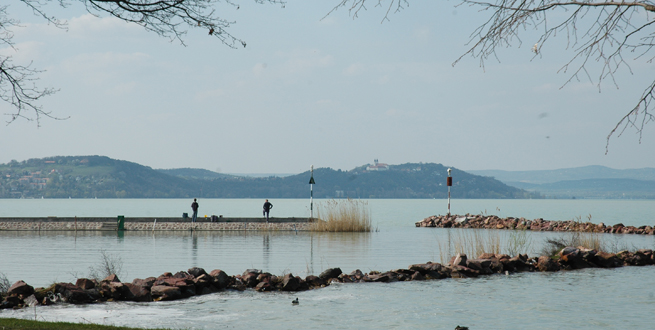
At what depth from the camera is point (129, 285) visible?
1109 centimetres

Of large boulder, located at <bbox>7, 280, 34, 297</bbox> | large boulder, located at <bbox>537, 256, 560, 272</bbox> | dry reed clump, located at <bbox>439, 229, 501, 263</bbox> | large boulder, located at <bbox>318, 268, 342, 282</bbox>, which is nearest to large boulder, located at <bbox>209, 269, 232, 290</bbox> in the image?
large boulder, located at <bbox>318, 268, 342, 282</bbox>

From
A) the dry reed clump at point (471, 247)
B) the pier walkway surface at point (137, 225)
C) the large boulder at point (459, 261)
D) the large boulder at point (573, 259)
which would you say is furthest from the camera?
the pier walkway surface at point (137, 225)

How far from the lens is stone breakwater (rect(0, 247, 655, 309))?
10500 mm

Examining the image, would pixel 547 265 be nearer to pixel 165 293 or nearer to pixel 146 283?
pixel 165 293

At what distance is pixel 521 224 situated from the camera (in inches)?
1337

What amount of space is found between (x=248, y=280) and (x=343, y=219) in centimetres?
2203

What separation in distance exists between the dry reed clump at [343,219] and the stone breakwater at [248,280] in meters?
18.0

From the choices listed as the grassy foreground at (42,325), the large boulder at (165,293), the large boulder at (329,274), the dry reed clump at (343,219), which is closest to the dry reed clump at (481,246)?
the large boulder at (329,274)

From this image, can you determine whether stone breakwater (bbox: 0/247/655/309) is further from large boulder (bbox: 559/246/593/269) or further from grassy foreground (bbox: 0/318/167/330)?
grassy foreground (bbox: 0/318/167/330)

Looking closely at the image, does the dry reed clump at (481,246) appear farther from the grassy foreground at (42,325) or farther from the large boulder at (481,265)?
the grassy foreground at (42,325)

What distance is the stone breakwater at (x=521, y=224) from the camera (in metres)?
36.0

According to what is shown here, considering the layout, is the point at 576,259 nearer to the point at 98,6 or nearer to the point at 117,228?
the point at 98,6

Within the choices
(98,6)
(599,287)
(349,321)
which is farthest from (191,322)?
(599,287)

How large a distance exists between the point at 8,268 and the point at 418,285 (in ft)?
36.0
